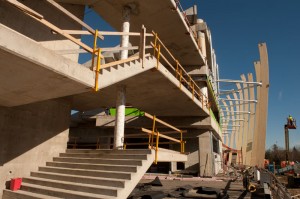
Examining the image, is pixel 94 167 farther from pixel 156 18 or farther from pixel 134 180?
pixel 156 18

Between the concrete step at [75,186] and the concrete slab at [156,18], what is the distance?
7189 mm

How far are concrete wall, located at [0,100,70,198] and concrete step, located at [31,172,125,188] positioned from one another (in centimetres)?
62

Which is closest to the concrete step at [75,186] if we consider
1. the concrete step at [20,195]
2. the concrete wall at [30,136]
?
the concrete step at [20,195]

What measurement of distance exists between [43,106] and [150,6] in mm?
6492

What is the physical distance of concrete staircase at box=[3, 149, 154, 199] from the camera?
19.9ft

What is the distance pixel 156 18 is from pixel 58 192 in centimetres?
932

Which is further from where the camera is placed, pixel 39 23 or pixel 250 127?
pixel 250 127

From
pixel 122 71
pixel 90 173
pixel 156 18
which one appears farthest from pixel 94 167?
pixel 156 18

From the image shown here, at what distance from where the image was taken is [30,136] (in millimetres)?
8352

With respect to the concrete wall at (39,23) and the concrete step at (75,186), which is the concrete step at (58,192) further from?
the concrete wall at (39,23)

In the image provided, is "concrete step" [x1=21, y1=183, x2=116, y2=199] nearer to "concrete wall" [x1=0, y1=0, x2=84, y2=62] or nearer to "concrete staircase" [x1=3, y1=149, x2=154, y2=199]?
"concrete staircase" [x1=3, y1=149, x2=154, y2=199]

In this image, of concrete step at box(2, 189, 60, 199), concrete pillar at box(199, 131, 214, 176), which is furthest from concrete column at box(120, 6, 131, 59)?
concrete pillar at box(199, 131, 214, 176)

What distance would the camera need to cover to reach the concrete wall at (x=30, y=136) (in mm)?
7590

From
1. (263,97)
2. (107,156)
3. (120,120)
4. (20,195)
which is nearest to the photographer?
(20,195)
